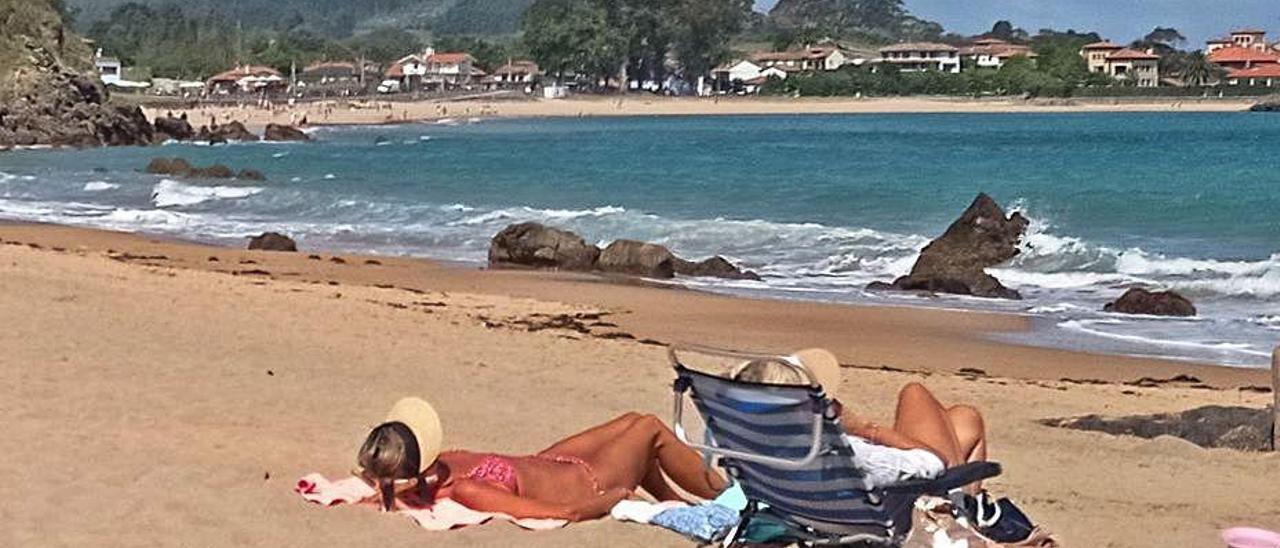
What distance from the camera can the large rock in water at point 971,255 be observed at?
17375 mm

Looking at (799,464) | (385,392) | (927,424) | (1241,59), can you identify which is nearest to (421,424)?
(799,464)

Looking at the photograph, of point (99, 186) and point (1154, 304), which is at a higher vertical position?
point (99, 186)

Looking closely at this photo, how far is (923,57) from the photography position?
156 metres

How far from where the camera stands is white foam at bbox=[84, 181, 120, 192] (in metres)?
33.6

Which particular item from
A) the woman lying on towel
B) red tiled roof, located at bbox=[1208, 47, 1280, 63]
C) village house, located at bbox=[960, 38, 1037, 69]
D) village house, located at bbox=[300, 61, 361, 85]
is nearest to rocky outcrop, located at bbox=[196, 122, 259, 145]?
the woman lying on towel

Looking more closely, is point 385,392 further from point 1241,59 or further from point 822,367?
point 1241,59

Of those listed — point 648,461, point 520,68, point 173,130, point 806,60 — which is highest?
point 806,60

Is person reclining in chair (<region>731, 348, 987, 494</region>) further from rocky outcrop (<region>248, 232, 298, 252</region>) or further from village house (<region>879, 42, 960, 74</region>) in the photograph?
village house (<region>879, 42, 960, 74</region>)

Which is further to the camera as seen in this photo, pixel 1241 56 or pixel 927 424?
pixel 1241 56

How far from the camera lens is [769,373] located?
5.01 meters

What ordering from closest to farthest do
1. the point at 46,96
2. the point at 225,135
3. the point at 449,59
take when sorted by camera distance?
the point at 46,96
the point at 225,135
the point at 449,59

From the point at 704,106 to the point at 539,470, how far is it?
12077 cm

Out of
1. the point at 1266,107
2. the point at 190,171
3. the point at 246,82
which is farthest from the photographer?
the point at 246,82

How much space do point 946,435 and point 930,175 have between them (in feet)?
128
